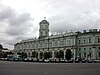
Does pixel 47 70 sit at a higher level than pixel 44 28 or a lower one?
lower

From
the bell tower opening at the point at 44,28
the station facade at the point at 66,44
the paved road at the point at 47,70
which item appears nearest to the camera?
the paved road at the point at 47,70

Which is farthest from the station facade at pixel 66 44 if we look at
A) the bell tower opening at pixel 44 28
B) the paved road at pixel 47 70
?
the paved road at pixel 47 70

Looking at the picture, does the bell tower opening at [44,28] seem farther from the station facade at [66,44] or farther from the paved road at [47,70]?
the paved road at [47,70]

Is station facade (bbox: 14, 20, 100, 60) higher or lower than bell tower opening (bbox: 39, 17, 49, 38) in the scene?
lower

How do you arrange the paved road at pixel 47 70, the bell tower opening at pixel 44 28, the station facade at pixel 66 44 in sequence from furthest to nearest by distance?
1. the bell tower opening at pixel 44 28
2. the station facade at pixel 66 44
3. the paved road at pixel 47 70

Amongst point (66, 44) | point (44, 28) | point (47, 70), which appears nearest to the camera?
point (47, 70)

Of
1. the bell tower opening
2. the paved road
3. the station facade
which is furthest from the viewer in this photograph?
the bell tower opening

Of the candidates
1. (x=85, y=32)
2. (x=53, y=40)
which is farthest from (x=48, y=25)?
(x=85, y=32)

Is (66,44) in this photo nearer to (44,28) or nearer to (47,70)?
(44,28)

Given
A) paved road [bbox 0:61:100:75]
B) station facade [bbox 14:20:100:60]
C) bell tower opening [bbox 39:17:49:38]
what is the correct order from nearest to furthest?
1. paved road [bbox 0:61:100:75]
2. station facade [bbox 14:20:100:60]
3. bell tower opening [bbox 39:17:49:38]

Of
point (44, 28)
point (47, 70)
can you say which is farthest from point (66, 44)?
point (47, 70)

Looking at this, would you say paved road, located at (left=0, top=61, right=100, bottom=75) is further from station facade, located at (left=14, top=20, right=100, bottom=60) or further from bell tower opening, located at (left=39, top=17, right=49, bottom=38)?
bell tower opening, located at (left=39, top=17, right=49, bottom=38)

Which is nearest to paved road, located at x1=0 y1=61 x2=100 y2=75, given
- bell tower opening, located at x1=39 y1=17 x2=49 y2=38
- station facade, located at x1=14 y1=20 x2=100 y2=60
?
station facade, located at x1=14 y1=20 x2=100 y2=60

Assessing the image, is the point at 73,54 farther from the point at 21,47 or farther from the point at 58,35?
the point at 21,47
